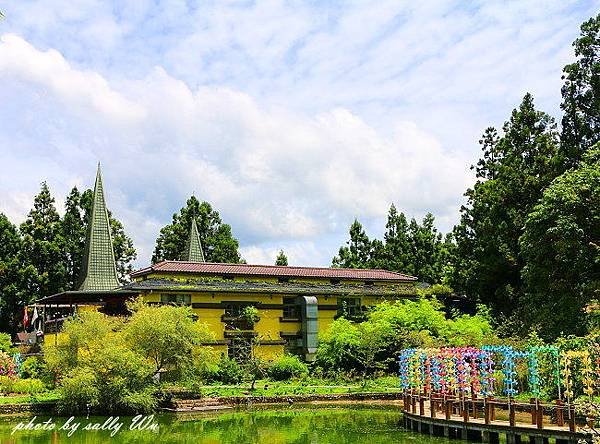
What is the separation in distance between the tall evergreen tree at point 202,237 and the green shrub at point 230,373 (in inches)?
783

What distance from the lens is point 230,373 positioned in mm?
34562

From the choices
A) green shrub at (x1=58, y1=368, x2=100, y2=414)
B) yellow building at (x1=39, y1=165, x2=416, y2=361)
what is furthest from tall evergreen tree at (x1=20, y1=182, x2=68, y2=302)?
green shrub at (x1=58, y1=368, x2=100, y2=414)

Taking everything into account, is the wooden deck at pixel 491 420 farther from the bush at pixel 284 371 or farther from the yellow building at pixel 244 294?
the yellow building at pixel 244 294

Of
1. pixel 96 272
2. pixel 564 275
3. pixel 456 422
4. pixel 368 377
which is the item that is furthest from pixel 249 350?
pixel 456 422

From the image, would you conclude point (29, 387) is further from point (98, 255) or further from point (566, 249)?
point (566, 249)

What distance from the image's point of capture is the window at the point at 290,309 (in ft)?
133

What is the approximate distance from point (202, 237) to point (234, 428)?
112 ft

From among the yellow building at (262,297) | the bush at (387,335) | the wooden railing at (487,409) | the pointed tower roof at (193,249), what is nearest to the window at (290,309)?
the yellow building at (262,297)

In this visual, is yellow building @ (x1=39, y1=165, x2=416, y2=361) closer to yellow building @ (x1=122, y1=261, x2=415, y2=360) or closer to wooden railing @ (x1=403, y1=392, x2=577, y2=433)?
yellow building @ (x1=122, y1=261, x2=415, y2=360)

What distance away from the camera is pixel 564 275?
27.4 metres

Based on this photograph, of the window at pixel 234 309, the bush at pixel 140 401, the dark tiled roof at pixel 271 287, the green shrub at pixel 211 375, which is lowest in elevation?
the bush at pixel 140 401

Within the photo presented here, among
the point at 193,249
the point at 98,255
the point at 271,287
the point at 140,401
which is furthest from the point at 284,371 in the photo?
the point at 193,249

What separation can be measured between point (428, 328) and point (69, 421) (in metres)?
19.0

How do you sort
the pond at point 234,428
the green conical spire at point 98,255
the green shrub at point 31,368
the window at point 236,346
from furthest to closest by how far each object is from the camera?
the green conical spire at point 98,255 < the window at point 236,346 < the green shrub at point 31,368 < the pond at point 234,428
